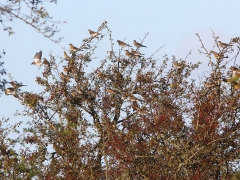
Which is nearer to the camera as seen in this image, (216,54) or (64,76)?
(216,54)

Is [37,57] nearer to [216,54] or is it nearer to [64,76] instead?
[64,76]

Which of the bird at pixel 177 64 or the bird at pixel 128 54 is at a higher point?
the bird at pixel 128 54

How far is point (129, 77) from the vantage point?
2092 cm

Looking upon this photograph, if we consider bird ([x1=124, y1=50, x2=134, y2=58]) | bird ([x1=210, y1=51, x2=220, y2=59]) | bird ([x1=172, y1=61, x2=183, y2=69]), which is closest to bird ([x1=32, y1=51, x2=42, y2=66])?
bird ([x1=124, y1=50, x2=134, y2=58])

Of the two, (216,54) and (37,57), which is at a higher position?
(37,57)

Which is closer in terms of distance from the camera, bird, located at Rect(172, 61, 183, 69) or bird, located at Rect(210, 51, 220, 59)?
bird, located at Rect(210, 51, 220, 59)

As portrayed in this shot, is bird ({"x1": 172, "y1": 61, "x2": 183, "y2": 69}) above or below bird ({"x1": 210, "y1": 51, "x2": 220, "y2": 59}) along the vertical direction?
above

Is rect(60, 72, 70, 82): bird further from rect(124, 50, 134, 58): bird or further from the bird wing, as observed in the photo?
rect(124, 50, 134, 58): bird

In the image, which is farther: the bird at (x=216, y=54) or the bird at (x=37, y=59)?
the bird at (x=37, y=59)

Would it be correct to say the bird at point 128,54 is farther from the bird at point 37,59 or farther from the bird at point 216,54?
the bird at point 216,54

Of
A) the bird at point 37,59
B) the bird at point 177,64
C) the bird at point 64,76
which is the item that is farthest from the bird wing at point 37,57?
the bird at point 177,64

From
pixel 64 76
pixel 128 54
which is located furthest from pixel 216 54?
pixel 64 76

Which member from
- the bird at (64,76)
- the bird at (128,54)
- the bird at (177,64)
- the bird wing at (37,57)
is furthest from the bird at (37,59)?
the bird at (177,64)

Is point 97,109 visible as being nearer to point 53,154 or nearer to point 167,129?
point 53,154
